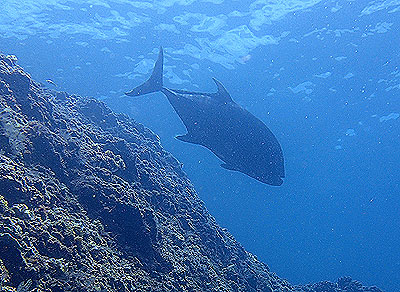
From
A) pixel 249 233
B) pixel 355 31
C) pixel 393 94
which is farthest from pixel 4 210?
pixel 249 233

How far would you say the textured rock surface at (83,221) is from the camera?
2.46m

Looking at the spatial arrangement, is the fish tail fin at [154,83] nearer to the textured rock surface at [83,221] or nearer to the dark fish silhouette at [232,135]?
the dark fish silhouette at [232,135]

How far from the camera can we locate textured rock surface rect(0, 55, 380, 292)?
2461mm

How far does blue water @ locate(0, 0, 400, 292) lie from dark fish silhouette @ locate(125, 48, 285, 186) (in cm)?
1279

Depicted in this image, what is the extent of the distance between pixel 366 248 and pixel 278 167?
120777mm

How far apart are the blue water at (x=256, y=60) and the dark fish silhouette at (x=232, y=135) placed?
41.9ft

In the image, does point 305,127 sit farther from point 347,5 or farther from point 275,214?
point 275,214

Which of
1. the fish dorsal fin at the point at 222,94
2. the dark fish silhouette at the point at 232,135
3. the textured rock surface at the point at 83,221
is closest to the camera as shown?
the textured rock surface at the point at 83,221

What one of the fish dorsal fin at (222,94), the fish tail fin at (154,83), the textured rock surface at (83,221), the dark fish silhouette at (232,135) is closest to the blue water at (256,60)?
the fish tail fin at (154,83)

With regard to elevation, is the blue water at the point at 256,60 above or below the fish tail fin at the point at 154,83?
above

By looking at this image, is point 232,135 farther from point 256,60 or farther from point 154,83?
point 256,60

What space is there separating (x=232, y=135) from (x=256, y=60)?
17626 mm

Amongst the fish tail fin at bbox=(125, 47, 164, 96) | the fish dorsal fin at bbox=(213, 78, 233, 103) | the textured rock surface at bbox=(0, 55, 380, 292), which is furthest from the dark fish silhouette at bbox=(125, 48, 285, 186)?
the textured rock surface at bbox=(0, 55, 380, 292)

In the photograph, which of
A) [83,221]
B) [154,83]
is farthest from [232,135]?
[83,221]
